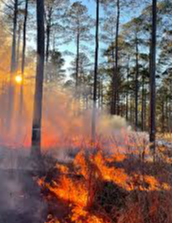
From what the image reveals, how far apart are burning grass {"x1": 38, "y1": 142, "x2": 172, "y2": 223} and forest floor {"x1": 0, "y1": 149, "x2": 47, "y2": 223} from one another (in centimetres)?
14

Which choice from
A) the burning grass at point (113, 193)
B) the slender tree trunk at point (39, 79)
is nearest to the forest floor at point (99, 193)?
the burning grass at point (113, 193)

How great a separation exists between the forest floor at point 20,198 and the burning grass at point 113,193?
141mm

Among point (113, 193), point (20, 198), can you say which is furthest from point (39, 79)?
point (113, 193)

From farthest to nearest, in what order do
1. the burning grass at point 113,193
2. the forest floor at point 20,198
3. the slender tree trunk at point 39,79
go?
the slender tree trunk at point 39,79
the forest floor at point 20,198
the burning grass at point 113,193

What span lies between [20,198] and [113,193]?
58.0 inches

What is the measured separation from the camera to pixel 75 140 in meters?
6.24

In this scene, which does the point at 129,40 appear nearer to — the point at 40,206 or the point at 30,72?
the point at 30,72

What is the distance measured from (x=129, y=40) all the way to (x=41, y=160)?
1126 centimetres

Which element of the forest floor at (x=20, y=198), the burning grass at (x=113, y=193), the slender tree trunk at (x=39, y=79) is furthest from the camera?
the slender tree trunk at (x=39, y=79)

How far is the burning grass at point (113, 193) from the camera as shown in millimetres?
2041

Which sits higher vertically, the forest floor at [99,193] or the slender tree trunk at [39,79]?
the slender tree trunk at [39,79]

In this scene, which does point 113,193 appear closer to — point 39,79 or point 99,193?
point 99,193

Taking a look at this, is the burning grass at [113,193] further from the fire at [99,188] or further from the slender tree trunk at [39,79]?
the slender tree trunk at [39,79]

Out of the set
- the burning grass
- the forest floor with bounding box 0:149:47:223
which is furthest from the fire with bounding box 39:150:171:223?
the forest floor with bounding box 0:149:47:223
